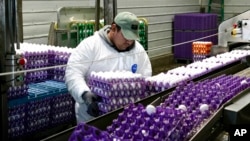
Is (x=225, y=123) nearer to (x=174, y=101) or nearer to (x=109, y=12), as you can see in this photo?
(x=174, y=101)

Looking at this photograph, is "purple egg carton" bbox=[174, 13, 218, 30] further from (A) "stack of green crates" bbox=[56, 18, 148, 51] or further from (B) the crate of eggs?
(B) the crate of eggs

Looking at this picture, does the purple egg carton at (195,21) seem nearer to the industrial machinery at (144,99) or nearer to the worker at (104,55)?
the industrial machinery at (144,99)

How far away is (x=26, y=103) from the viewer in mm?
3535

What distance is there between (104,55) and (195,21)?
6266 millimetres

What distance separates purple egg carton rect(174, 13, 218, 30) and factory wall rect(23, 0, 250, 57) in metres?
0.32

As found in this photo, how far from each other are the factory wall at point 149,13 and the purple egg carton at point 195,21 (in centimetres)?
32

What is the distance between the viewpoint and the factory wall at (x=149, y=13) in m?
5.74

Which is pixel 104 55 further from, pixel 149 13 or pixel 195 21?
pixel 195 21

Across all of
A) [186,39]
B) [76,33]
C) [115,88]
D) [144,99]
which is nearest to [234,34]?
[76,33]

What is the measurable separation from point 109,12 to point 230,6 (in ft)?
21.0

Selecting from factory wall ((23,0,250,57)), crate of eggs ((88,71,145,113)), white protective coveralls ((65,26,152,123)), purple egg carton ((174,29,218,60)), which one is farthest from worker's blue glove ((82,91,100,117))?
purple egg carton ((174,29,218,60))

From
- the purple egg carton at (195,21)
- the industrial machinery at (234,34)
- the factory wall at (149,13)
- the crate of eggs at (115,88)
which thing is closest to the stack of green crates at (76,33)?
the factory wall at (149,13)

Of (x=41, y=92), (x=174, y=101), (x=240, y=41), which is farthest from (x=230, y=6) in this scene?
(x=174, y=101)

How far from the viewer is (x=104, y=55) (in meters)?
2.91
